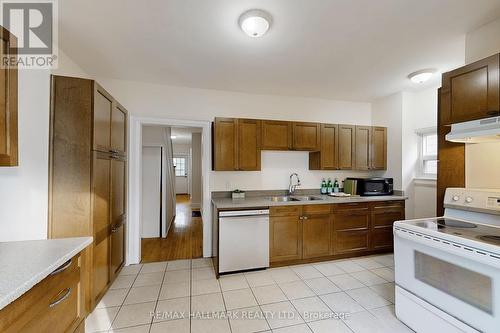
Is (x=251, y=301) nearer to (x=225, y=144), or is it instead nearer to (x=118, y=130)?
(x=225, y=144)

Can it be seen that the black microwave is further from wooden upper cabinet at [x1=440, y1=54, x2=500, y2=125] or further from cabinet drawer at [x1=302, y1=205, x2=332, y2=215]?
wooden upper cabinet at [x1=440, y1=54, x2=500, y2=125]

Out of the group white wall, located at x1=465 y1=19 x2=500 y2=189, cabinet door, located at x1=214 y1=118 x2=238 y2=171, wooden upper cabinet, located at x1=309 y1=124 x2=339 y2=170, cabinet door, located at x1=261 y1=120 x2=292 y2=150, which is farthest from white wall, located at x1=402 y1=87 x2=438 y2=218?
cabinet door, located at x1=214 y1=118 x2=238 y2=171

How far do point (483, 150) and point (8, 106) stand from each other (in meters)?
3.40

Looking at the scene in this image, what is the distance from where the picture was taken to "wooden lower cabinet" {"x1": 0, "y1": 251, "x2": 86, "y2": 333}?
0.87 m

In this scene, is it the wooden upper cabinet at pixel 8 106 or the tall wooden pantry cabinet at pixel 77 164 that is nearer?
the wooden upper cabinet at pixel 8 106

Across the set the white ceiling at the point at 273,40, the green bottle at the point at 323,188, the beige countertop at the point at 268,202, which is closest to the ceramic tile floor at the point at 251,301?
the beige countertop at the point at 268,202

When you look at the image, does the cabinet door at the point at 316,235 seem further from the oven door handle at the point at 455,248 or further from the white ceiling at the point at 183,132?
the white ceiling at the point at 183,132

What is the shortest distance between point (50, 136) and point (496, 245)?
10.7 ft

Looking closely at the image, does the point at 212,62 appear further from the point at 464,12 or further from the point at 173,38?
the point at 464,12

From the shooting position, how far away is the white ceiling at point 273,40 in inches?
A: 67.1

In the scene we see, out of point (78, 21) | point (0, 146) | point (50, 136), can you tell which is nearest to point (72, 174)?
point (50, 136)

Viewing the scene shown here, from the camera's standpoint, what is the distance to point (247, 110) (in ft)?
11.7

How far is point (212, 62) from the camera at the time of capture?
256 cm

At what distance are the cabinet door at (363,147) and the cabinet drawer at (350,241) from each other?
3.61ft
